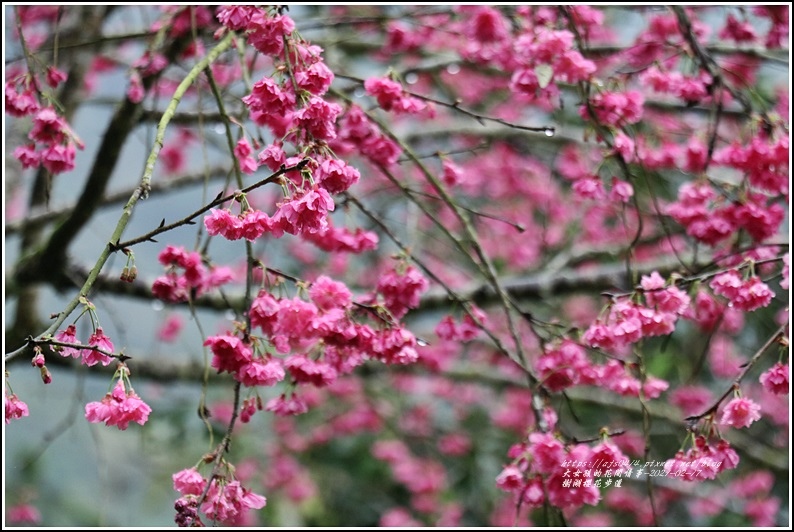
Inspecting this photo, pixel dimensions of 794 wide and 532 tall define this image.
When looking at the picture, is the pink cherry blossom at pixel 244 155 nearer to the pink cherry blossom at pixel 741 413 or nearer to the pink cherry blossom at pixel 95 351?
the pink cherry blossom at pixel 95 351

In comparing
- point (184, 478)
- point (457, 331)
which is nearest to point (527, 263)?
point (457, 331)

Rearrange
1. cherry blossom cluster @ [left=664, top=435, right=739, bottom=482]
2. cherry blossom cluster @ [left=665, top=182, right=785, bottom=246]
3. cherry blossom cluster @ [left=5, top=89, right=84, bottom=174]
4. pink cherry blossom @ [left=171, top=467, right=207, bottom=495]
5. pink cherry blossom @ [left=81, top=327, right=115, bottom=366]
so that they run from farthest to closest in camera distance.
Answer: cherry blossom cluster @ [left=665, top=182, right=785, bottom=246]
cherry blossom cluster @ [left=5, top=89, right=84, bottom=174]
cherry blossom cluster @ [left=664, top=435, right=739, bottom=482]
pink cherry blossom @ [left=171, top=467, right=207, bottom=495]
pink cherry blossom @ [left=81, top=327, right=115, bottom=366]

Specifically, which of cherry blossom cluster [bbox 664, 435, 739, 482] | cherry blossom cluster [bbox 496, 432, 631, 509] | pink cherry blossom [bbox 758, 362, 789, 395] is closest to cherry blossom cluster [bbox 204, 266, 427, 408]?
cherry blossom cluster [bbox 496, 432, 631, 509]

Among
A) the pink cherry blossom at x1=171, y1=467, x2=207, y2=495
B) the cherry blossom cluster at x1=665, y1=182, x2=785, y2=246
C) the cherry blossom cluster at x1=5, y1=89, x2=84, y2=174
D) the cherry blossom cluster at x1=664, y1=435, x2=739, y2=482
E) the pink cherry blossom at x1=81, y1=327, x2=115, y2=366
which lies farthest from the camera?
the cherry blossom cluster at x1=665, y1=182, x2=785, y2=246

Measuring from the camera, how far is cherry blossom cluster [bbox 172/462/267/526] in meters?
1.15

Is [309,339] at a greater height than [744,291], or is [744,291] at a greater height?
[744,291]

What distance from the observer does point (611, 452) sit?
1.40 meters

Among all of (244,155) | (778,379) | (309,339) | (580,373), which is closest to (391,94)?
(244,155)

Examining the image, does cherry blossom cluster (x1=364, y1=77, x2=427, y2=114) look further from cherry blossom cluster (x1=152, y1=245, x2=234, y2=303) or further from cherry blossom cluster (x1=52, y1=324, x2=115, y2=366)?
cherry blossom cluster (x1=52, y1=324, x2=115, y2=366)

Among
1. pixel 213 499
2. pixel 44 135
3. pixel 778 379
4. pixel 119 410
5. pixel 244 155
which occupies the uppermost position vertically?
pixel 44 135

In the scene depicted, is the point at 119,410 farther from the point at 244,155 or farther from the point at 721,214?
the point at 721,214

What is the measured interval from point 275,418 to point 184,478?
316cm

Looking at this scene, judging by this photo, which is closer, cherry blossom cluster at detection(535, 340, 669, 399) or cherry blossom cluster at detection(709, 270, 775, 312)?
cherry blossom cluster at detection(709, 270, 775, 312)

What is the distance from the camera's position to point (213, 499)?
1.18 meters
